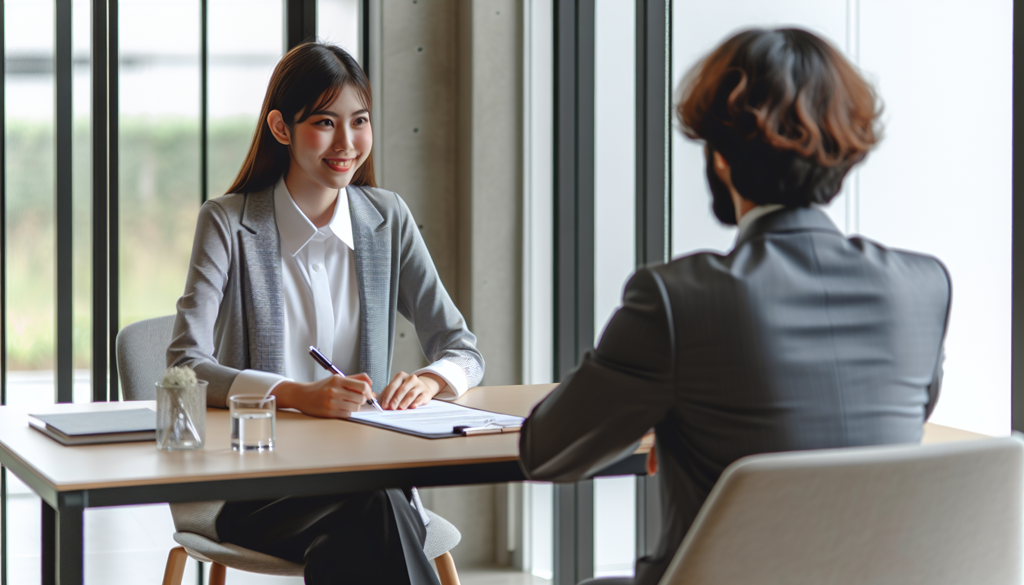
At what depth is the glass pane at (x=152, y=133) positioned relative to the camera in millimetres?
2908

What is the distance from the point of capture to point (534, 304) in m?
3.25

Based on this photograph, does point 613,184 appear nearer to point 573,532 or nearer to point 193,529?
point 573,532

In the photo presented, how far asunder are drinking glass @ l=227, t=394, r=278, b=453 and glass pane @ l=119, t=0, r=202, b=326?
175 cm

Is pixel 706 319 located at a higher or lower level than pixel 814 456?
higher

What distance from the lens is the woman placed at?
5.92ft

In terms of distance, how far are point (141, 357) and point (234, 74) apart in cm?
120

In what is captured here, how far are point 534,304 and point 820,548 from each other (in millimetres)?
2320

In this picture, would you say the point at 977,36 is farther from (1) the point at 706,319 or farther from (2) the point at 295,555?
(2) the point at 295,555

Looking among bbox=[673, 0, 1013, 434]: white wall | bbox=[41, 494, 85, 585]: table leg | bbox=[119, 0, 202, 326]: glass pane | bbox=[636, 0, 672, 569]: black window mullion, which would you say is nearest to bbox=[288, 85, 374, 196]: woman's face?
bbox=[673, 0, 1013, 434]: white wall

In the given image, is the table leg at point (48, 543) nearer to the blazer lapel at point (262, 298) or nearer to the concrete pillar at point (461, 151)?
the blazer lapel at point (262, 298)

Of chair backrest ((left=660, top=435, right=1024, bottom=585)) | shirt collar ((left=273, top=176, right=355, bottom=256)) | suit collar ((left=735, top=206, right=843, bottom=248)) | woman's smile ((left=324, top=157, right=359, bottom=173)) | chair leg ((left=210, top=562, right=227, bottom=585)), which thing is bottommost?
chair leg ((left=210, top=562, right=227, bottom=585))

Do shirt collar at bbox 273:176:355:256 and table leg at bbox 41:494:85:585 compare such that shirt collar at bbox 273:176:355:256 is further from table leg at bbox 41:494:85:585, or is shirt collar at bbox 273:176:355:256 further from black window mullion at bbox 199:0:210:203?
black window mullion at bbox 199:0:210:203

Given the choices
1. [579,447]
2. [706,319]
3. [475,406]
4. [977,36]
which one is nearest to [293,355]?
[475,406]

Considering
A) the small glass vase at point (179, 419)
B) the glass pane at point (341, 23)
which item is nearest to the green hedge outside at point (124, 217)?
the glass pane at point (341, 23)
